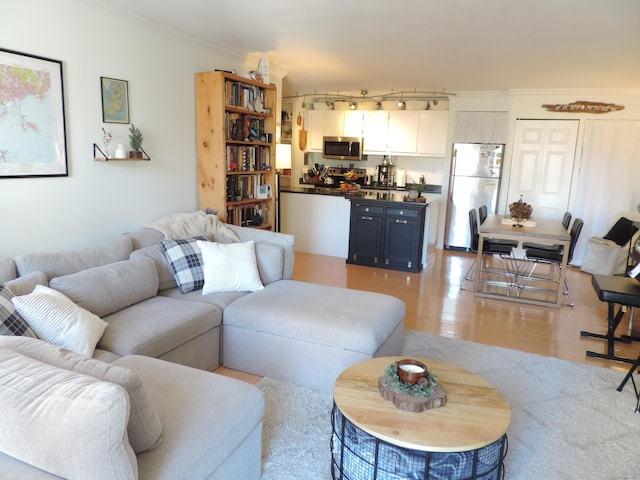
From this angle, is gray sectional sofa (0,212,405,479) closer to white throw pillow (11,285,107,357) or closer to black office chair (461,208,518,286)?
white throw pillow (11,285,107,357)

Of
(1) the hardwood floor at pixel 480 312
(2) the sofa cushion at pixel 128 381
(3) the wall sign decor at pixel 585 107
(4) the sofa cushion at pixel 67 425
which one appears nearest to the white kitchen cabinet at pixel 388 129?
(3) the wall sign decor at pixel 585 107

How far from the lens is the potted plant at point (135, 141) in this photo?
360cm

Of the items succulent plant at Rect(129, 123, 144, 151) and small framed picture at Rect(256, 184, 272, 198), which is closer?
succulent plant at Rect(129, 123, 144, 151)

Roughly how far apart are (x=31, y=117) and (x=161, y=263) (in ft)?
4.07

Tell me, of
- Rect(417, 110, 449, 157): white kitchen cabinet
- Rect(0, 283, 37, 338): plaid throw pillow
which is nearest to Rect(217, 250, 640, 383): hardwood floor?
Rect(0, 283, 37, 338): plaid throw pillow

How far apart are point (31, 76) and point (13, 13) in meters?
0.36

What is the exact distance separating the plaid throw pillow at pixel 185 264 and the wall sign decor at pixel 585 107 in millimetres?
5524

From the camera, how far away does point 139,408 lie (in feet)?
4.66

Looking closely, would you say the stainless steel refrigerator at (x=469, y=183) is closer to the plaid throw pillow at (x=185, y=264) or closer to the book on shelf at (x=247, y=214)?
the book on shelf at (x=247, y=214)

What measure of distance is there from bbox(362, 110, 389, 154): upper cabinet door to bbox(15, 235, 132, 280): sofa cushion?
17.4ft

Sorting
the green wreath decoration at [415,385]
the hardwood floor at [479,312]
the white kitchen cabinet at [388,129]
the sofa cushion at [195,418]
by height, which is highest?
the white kitchen cabinet at [388,129]

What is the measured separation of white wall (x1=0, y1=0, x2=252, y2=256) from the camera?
2.90 meters

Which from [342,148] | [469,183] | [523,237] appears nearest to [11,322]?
[523,237]

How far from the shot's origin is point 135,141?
142 inches
